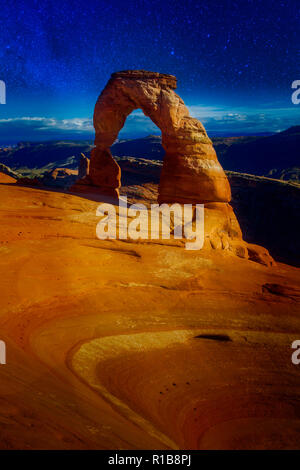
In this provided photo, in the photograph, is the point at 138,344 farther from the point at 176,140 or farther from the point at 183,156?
the point at 176,140

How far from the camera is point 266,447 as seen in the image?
338 cm

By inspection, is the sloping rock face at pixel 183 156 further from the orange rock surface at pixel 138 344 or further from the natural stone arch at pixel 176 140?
the orange rock surface at pixel 138 344

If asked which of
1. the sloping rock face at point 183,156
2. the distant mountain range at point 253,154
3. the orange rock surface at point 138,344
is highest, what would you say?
the distant mountain range at point 253,154

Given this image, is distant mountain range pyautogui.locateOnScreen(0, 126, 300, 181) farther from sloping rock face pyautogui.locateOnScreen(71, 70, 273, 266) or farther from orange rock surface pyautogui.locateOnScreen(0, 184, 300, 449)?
orange rock surface pyautogui.locateOnScreen(0, 184, 300, 449)

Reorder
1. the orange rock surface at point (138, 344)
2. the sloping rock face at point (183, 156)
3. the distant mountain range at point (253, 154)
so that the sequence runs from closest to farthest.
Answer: the orange rock surface at point (138, 344), the sloping rock face at point (183, 156), the distant mountain range at point (253, 154)

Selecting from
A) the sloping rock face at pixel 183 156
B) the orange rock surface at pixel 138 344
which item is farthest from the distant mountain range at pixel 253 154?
the orange rock surface at pixel 138 344

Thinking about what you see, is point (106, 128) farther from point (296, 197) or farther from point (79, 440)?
point (296, 197)

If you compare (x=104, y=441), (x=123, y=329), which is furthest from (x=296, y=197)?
(x=104, y=441)

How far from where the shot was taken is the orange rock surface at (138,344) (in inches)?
123

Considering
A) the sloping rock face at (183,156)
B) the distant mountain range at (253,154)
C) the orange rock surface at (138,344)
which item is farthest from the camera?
the distant mountain range at (253,154)

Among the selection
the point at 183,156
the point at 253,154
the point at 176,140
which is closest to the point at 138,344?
the point at 183,156

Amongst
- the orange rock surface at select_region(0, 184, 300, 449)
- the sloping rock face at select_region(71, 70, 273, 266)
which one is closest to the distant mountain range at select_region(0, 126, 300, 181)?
the sloping rock face at select_region(71, 70, 273, 266)

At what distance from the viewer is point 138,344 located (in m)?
5.02

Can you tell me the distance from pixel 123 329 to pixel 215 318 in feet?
6.60
